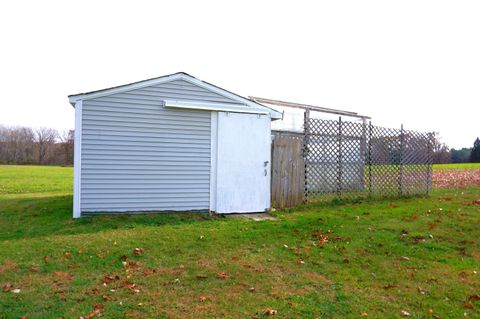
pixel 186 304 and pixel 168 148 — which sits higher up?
pixel 168 148

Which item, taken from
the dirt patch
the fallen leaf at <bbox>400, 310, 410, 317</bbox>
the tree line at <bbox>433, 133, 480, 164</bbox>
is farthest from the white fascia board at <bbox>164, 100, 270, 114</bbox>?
the tree line at <bbox>433, 133, 480, 164</bbox>

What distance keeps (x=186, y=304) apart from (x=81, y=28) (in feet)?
28.7

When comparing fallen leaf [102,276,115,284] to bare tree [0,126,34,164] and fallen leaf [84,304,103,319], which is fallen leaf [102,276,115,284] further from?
bare tree [0,126,34,164]

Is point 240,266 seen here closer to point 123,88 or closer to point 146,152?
point 146,152

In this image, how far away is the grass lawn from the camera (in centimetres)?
295

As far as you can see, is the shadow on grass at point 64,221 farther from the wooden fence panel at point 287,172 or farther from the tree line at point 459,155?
the tree line at point 459,155

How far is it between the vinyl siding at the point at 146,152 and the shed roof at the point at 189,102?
0.30 feet

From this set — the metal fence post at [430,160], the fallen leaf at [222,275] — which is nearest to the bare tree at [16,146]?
the metal fence post at [430,160]

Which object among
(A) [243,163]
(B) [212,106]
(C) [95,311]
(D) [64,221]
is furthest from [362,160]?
(C) [95,311]

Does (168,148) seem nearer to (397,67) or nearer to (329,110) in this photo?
(329,110)

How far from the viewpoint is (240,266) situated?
4012 millimetres

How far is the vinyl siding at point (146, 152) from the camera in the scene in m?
6.39

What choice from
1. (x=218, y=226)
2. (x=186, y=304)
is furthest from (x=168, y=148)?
(x=186, y=304)

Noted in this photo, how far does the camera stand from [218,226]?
6.00 metres
